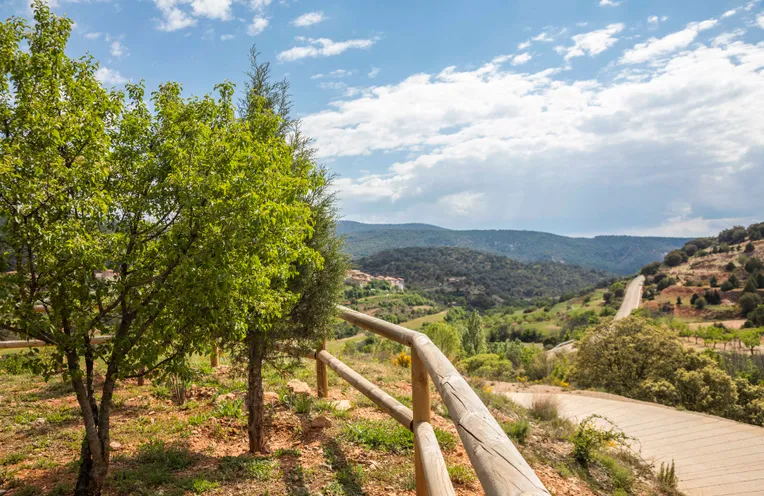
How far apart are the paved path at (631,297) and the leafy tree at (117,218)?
7470cm

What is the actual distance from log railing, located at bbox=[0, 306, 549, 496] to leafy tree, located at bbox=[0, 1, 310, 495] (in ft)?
4.66

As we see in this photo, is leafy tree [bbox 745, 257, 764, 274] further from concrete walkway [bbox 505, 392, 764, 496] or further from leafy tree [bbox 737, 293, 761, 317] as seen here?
concrete walkway [bbox 505, 392, 764, 496]

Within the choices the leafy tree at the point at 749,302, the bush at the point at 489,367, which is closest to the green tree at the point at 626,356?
the bush at the point at 489,367

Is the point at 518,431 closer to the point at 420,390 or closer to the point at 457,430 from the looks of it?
the point at 420,390

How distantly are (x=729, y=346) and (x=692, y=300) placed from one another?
29.2 m

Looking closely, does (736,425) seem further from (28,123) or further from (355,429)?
(28,123)

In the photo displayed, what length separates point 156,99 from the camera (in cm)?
385

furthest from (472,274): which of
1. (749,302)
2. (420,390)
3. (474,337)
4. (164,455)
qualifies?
(420,390)

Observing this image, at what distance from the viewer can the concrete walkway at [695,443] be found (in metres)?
6.90

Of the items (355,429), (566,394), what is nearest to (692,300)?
(566,394)

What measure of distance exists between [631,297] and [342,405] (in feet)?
317

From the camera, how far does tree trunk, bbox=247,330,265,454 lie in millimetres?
4723

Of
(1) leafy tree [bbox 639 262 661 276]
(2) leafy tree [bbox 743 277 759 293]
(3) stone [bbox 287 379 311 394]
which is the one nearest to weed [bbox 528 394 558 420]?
(3) stone [bbox 287 379 311 394]

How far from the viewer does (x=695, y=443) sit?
29.6 ft
